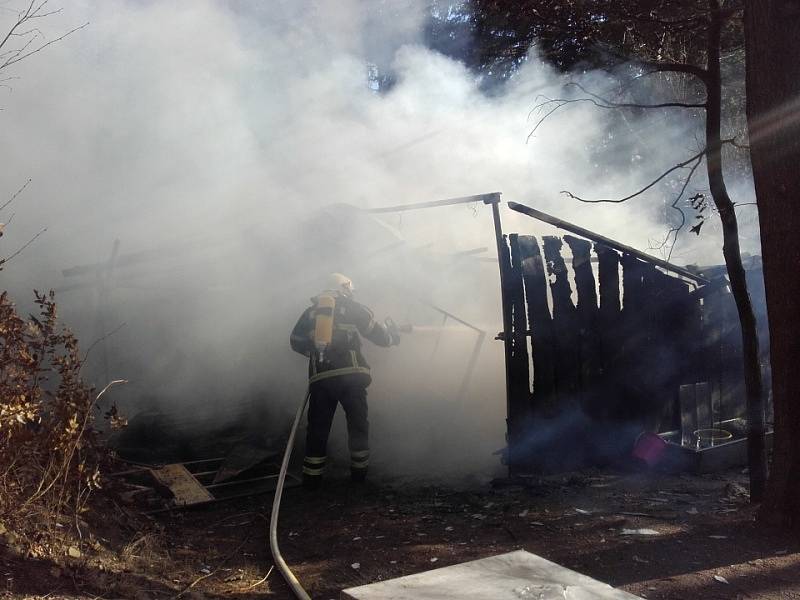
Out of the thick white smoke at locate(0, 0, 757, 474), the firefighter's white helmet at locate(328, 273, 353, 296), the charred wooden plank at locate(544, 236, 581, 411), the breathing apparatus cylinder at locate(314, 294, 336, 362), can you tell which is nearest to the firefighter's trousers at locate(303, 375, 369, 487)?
the breathing apparatus cylinder at locate(314, 294, 336, 362)

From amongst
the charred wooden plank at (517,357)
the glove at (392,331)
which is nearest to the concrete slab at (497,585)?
the charred wooden plank at (517,357)

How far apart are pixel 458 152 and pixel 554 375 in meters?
5.54

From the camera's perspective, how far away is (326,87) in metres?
10.2

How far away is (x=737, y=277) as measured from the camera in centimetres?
494

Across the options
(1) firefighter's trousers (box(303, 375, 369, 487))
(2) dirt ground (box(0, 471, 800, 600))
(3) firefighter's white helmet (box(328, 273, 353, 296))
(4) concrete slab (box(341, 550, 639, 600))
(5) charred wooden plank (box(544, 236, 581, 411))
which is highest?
(3) firefighter's white helmet (box(328, 273, 353, 296))

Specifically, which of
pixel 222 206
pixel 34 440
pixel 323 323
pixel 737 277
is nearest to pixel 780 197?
pixel 737 277

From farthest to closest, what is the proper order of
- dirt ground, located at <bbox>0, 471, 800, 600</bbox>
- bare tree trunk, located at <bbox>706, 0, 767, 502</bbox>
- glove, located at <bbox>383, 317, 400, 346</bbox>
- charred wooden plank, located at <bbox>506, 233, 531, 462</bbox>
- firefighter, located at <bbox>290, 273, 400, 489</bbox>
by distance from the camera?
glove, located at <bbox>383, 317, 400, 346</bbox>, firefighter, located at <bbox>290, 273, 400, 489</bbox>, charred wooden plank, located at <bbox>506, 233, 531, 462</bbox>, bare tree trunk, located at <bbox>706, 0, 767, 502</bbox>, dirt ground, located at <bbox>0, 471, 800, 600</bbox>

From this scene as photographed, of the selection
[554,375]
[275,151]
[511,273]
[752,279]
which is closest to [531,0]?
[511,273]

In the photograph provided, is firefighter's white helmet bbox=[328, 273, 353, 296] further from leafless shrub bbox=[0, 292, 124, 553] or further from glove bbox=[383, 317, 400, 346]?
leafless shrub bbox=[0, 292, 124, 553]

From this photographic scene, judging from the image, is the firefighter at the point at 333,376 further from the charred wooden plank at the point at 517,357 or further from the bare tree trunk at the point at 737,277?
the bare tree trunk at the point at 737,277

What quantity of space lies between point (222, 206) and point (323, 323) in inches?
123

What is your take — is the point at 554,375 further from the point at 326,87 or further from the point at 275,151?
the point at 326,87

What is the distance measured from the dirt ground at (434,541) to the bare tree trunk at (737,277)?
0.33 m

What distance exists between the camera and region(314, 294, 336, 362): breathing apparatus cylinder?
19.9 feet
